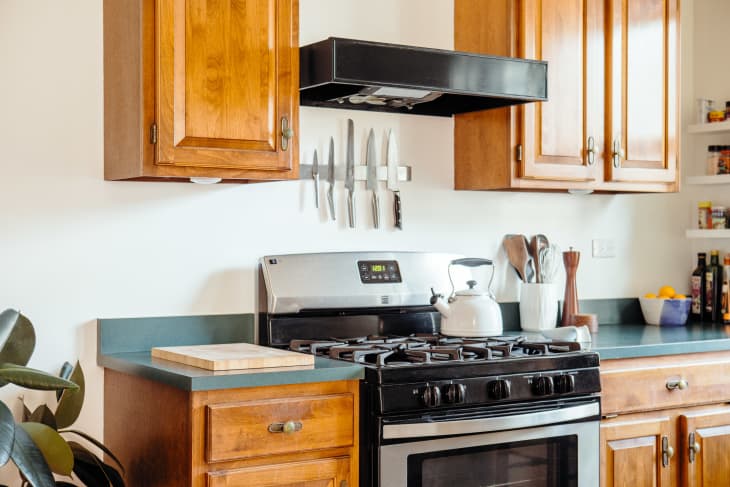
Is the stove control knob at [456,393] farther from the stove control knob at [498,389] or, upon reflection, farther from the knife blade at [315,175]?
the knife blade at [315,175]

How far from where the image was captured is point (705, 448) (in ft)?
10.4

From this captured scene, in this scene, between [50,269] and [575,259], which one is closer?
[50,269]

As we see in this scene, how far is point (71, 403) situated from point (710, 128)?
2743 mm

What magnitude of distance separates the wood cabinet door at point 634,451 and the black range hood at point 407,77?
3.48ft

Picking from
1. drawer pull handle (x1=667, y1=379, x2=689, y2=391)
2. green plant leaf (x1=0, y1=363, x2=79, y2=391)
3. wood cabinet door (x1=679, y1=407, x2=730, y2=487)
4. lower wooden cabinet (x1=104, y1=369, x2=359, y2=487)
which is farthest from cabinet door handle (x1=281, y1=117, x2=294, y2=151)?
wood cabinet door (x1=679, y1=407, x2=730, y2=487)

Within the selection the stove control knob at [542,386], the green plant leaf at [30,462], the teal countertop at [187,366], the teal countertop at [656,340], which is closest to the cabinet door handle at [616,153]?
the teal countertop at [656,340]

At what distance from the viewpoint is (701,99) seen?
13.1ft

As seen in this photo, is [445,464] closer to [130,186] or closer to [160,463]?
[160,463]

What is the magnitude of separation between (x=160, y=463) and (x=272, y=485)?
0.30 m

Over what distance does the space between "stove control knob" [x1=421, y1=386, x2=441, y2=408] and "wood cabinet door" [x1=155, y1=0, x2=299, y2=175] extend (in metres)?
0.74

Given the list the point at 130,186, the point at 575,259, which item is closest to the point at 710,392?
the point at 575,259

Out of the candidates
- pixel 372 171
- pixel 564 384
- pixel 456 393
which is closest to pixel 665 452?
pixel 564 384

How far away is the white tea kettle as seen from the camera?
→ 3.07 meters

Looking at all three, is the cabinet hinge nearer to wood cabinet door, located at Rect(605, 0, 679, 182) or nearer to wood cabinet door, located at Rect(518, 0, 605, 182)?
wood cabinet door, located at Rect(518, 0, 605, 182)
